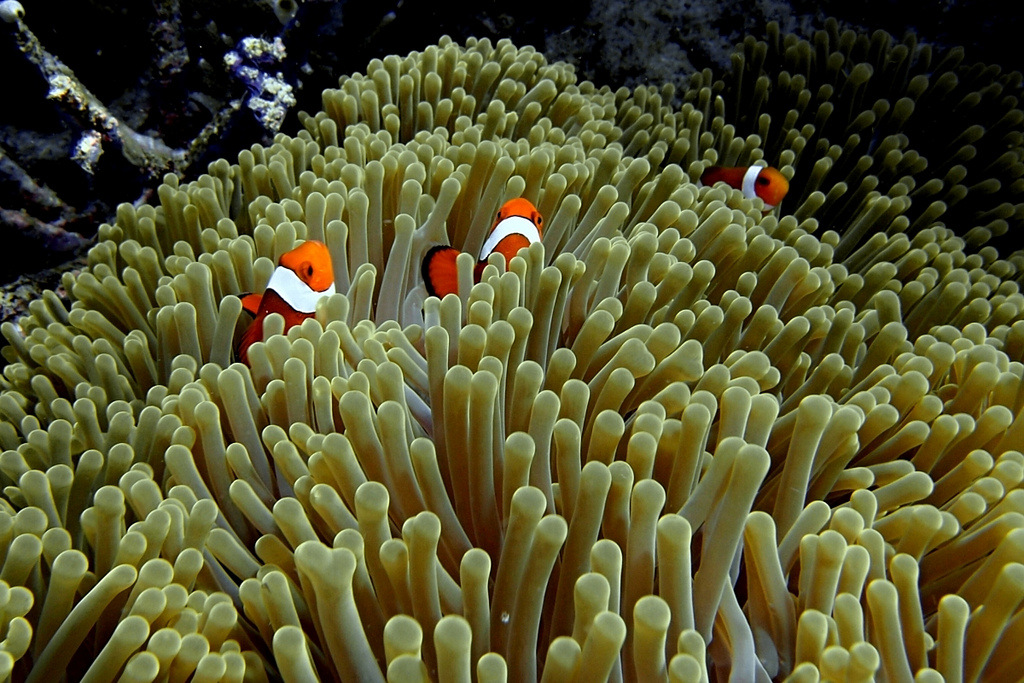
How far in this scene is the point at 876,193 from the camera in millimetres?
1829

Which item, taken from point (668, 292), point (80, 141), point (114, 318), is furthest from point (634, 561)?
point (80, 141)

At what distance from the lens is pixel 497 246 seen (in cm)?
135

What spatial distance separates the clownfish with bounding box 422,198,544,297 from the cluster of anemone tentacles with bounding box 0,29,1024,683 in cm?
6

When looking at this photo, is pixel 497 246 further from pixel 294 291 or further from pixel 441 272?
pixel 294 291

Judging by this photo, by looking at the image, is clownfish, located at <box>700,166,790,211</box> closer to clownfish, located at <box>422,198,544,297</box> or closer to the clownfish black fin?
clownfish, located at <box>422,198,544,297</box>

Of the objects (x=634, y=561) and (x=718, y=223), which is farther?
(x=718, y=223)

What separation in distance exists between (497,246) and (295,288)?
→ 15.8 inches

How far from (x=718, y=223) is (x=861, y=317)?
36cm

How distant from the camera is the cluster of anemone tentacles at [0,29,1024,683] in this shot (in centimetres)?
76

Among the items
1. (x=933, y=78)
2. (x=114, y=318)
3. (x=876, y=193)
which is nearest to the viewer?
(x=114, y=318)

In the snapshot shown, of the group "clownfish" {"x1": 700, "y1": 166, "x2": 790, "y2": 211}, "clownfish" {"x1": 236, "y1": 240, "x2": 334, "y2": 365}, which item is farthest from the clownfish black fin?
"clownfish" {"x1": 700, "y1": 166, "x2": 790, "y2": 211}

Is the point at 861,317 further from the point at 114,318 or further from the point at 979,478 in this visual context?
the point at 114,318

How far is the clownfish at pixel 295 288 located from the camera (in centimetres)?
124

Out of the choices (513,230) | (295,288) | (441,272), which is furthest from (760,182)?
(295,288)
